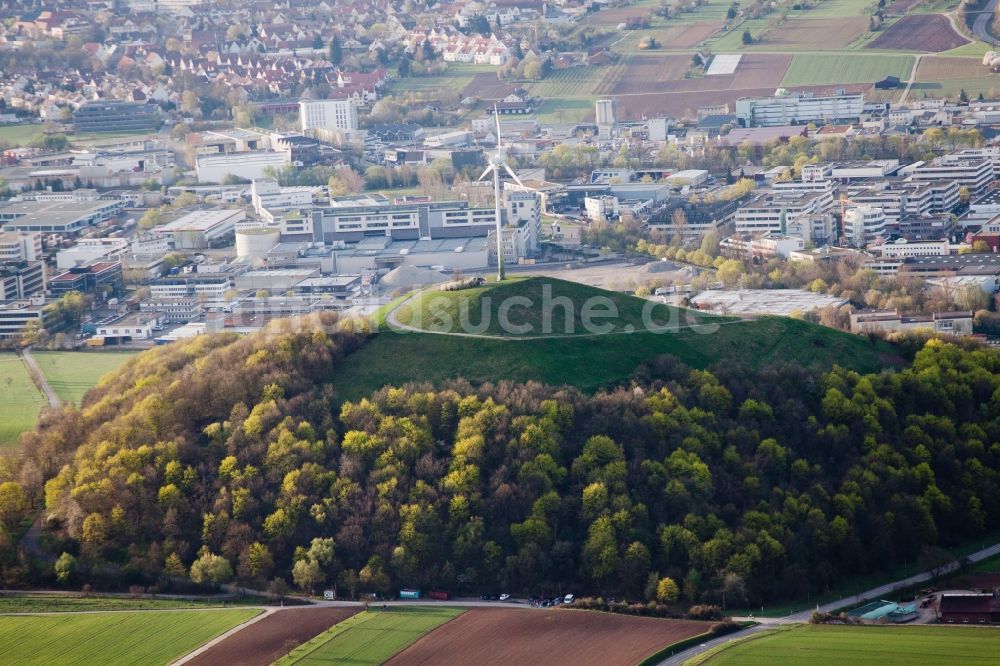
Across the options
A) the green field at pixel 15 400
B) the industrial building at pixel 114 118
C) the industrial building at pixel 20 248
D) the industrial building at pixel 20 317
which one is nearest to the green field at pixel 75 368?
the green field at pixel 15 400

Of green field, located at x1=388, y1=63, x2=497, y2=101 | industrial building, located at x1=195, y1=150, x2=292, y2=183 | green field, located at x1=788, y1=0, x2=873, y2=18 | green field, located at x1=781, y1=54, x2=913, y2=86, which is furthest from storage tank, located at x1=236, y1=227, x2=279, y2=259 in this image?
green field, located at x1=788, y1=0, x2=873, y2=18

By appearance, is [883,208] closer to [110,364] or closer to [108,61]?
[110,364]

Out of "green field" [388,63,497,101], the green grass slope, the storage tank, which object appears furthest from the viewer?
"green field" [388,63,497,101]

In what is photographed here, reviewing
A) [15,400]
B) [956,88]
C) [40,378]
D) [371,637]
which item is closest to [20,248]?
[40,378]

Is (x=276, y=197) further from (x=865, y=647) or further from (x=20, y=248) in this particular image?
(x=865, y=647)

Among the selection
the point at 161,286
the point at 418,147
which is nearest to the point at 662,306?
the point at 161,286

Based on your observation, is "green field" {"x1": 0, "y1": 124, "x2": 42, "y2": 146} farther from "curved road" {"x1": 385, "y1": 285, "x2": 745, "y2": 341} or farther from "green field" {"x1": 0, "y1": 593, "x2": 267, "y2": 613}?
"green field" {"x1": 0, "y1": 593, "x2": 267, "y2": 613}
